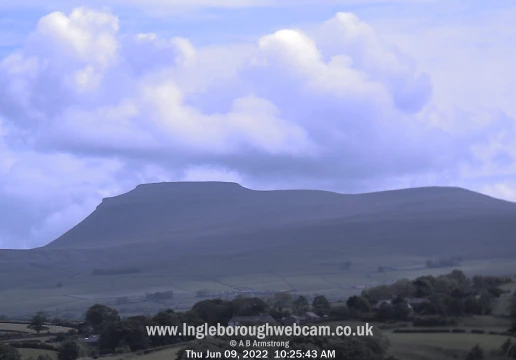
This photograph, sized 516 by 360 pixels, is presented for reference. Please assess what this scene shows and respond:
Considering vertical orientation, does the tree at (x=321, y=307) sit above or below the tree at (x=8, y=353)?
above

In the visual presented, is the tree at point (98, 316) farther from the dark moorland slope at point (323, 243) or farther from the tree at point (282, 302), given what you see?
the dark moorland slope at point (323, 243)

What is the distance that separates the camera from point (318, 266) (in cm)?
14175

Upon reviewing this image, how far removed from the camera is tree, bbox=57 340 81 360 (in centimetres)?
4769

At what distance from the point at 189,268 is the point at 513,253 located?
49.7 metres

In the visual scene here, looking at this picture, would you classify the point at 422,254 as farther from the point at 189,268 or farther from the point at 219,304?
the point at 219,304

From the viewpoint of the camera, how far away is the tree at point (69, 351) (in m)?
47.7

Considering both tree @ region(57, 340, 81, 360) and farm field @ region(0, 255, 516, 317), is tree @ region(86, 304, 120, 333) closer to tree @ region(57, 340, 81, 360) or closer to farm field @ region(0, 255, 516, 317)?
tree @ region(57, 340, 81, 360)

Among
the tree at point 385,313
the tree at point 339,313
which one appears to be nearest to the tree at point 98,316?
the tree at point 339,313

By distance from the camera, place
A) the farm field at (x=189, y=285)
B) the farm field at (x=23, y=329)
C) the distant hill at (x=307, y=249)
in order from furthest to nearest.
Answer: the distant hill at (x=307, y=249) < the farm field at (x=189, y=285) < the farm field at (x=23, y=329)

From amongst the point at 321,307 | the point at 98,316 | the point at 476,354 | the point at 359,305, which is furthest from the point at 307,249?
the point at 476,354

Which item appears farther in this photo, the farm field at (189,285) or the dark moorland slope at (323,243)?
the dark moorland slope at (323,243)

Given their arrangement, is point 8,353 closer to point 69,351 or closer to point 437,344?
point 69,351

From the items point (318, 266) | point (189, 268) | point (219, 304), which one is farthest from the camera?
point (189, 268)

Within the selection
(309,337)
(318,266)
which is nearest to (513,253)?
(318,266)
